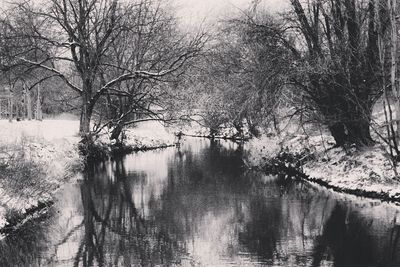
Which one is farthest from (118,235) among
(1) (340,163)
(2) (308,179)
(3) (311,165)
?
(3) (311,165)

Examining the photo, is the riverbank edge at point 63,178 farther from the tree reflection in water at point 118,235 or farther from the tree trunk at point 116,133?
the tree reflection in water at point 118,235

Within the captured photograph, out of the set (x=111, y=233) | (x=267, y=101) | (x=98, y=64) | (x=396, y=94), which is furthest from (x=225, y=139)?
(x=111, y=233)

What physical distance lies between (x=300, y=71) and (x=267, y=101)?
258cm

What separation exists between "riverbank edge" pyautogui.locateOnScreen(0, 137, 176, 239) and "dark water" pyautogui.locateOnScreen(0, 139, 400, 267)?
0.28 m

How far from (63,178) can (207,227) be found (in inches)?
361

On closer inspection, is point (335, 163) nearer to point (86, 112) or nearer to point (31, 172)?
point (31, 172)

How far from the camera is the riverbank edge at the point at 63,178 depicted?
12734 mm

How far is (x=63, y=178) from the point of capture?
66.5 feet

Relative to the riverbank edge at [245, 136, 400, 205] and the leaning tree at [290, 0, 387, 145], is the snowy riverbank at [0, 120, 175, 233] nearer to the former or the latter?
the riverbank edge at [245, 136, 400, 205]

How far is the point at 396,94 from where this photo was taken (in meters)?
16.1

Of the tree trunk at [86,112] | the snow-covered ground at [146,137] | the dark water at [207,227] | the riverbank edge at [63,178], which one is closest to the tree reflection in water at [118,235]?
the dark water at [207,227]

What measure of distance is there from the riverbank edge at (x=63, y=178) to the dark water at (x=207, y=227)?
0.92ft

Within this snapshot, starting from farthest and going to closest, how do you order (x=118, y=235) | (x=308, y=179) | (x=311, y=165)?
(x=311, y=165)
(x=308, y=179)
(x=118, y=235)

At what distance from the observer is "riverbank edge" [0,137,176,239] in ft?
41.8
